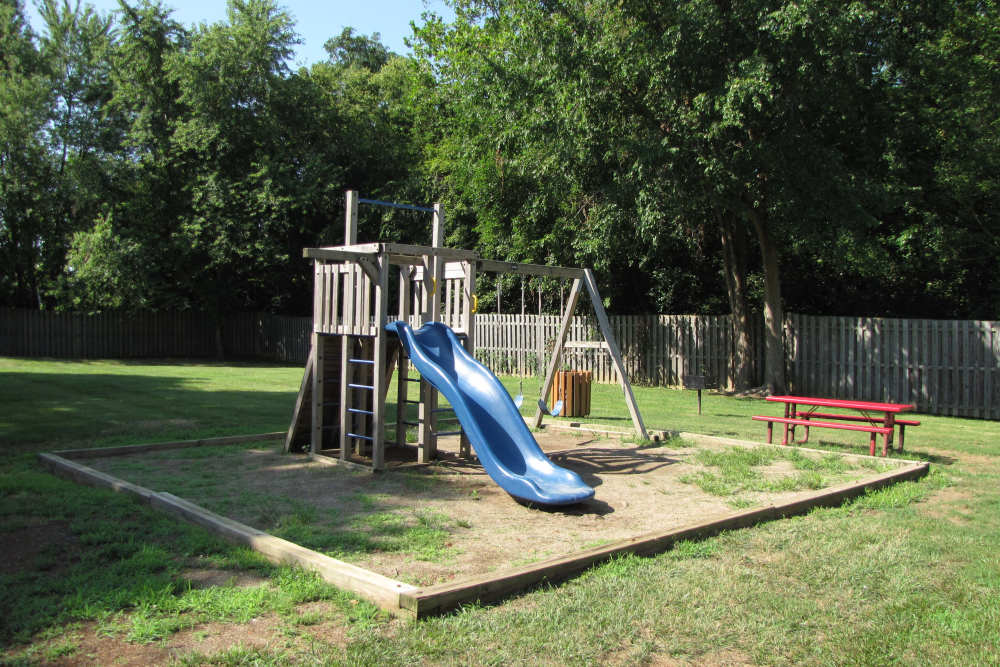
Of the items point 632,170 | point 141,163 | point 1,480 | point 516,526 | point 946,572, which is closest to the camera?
point 946,572

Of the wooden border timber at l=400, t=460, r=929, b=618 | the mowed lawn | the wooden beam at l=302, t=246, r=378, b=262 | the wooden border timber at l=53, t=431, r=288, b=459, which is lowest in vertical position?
the mowed lawn

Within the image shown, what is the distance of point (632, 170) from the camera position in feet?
53.4

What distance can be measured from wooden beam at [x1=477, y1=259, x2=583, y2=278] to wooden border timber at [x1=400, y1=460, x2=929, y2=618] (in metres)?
4.52

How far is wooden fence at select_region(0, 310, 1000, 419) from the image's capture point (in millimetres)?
15375

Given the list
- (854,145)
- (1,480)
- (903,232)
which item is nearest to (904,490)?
(1,480)

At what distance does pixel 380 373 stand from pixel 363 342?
3.47 feet

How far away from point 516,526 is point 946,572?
9.61 ft

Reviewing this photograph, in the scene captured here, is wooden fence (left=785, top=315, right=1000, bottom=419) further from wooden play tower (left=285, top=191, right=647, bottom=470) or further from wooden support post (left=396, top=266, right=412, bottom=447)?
wooden support post (left=396, top=266, right=412, bottom=447)

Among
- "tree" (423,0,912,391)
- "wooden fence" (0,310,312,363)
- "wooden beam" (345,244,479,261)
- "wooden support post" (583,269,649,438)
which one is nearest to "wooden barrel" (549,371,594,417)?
"wooden support post" (583,269,649,438)

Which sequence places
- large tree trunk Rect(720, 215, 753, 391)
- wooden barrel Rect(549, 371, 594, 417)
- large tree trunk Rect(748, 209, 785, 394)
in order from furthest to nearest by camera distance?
large tree trunk Rect(720, 215, 753, 391) < large tree trunk Rect(748, 209, 785, 394) < wooden barrel Rect(549, 371, 594, 417)

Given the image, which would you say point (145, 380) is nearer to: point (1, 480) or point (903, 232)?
point (1, 480)

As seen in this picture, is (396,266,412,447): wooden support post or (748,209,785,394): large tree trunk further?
(748,209,785,394): large tree trunk

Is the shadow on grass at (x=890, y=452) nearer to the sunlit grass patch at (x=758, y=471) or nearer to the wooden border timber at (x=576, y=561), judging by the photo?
the sunlit grass patch at (x=758, y=471)

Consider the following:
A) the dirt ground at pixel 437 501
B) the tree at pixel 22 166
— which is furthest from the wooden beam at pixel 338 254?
the tree at pixel 22 166
